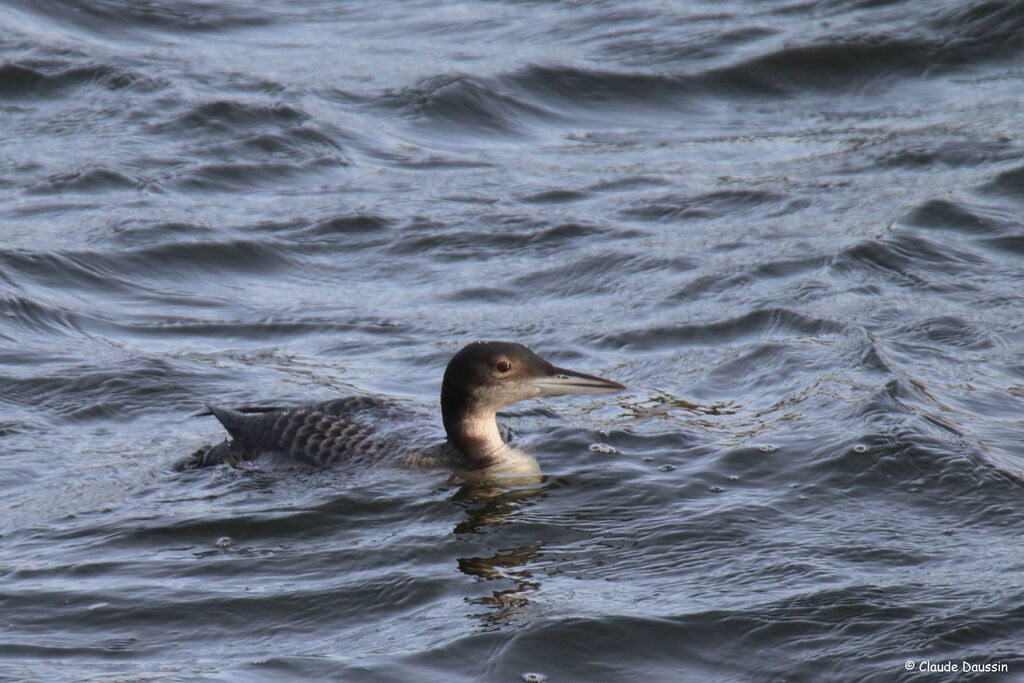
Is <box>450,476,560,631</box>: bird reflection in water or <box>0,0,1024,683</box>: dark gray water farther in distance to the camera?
<box>450,476,560,631</box>: bird reflection in water

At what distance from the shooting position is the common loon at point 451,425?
6.67 metres

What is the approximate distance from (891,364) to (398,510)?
270cm

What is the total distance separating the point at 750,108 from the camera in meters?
12.9

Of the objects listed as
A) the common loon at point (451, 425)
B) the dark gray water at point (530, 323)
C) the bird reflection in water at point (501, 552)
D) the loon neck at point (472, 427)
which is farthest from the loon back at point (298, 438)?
the bird reflection in water at point (501, 552)

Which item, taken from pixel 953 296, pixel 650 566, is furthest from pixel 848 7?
pixel 650 566

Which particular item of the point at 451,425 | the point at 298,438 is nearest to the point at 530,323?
the point at 451,425

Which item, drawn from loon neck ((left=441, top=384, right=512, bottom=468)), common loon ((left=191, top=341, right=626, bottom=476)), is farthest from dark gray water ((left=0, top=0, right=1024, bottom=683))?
loon neck ((left=441, top=384, right=512, bottom=468))

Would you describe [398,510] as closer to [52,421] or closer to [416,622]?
[416,622]

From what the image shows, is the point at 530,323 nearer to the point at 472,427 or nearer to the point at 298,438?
the point at 472,427

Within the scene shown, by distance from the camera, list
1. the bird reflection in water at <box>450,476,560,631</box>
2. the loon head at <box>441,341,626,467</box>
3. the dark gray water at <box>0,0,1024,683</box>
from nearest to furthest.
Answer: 1. the dark gray water at <box>0,0,1024,683</box>
2. the bird reflection in water at <box>450,476,560,631</box>
3. the loon head at <box>441,341,626,467</box>

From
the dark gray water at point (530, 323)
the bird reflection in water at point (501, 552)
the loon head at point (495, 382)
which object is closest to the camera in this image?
the dark gray water at point (530, 323)

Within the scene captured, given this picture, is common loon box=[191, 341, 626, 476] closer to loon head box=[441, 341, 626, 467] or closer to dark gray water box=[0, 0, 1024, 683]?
loon head box=[441, 341, 626, 467]

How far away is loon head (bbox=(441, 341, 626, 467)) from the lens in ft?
21.8

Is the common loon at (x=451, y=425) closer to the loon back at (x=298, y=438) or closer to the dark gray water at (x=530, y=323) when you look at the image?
the loon back at (x=298, y=438)
